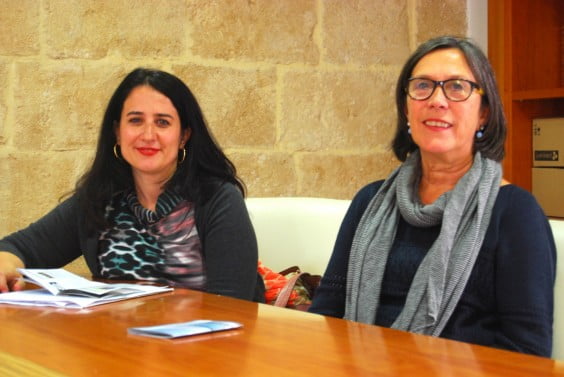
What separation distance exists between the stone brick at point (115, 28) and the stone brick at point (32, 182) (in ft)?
1.28

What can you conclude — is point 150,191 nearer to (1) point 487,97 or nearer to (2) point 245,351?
(1) point 487,97

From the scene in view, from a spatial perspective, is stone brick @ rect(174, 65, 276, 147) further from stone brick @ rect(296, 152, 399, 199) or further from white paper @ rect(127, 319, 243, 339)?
white paper @ rect(127, 319, 243, 339)

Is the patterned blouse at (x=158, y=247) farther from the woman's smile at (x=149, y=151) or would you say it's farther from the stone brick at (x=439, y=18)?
the stone brick at (x=439, y=18)

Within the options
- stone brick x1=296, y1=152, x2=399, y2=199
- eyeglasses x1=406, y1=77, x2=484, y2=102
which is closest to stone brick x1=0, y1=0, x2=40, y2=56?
stone brick x1=296, y1=152, x2=399, y2=199

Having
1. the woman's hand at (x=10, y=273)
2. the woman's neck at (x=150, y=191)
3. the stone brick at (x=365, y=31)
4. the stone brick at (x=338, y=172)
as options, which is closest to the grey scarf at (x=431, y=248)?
the woman's neck at (x=150, y=191)

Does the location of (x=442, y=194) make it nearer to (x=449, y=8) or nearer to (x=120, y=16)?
(x=120, y=16)

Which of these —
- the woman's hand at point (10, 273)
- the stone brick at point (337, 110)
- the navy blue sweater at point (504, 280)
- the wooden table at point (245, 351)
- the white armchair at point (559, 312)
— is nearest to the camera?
the wooden table at point (245, 351)

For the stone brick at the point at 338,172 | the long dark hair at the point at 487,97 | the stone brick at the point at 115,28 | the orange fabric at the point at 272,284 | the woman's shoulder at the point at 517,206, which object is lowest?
the orange fabric at the point at 272,284

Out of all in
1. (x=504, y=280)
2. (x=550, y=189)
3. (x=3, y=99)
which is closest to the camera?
(x=504, y=280)

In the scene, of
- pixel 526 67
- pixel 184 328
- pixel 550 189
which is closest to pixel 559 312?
pixel 184 328

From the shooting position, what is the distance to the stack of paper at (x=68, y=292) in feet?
6.29

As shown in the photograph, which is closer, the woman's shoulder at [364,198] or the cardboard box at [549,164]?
the woman's shoulder at [364,198]

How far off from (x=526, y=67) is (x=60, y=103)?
1922 millimetres

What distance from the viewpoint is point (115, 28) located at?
340cm
